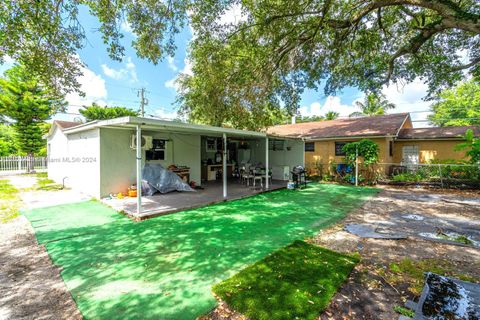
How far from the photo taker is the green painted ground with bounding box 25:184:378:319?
2.52 meters

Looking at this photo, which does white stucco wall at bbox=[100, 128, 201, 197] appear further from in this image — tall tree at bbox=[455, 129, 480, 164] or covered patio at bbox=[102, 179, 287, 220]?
tall tree at bbox=[455, 129, 480, 164]

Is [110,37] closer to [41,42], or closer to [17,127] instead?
[41,42]

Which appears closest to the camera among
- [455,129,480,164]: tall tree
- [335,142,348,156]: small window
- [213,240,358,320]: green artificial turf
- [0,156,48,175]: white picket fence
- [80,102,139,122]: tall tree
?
[213,240,358,320]: green artificial turf

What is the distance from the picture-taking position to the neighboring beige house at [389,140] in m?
12.8

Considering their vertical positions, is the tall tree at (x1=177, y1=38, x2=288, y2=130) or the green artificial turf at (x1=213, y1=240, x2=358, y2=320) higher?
the tall tree at (x1=177, y1=38, x2=288, y2=130)

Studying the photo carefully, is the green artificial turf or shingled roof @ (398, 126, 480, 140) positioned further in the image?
shingled roof @ (398, 126, 480, 140)

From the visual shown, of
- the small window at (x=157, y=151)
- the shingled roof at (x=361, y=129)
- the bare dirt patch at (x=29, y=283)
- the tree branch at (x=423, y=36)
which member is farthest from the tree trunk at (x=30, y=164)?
the tree branch at (x=423, y=36)

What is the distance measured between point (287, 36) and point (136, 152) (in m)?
6.64

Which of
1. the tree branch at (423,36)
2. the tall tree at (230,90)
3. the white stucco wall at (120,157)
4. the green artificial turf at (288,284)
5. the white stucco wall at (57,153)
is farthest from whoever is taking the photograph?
the white stucco wall at (57,153)

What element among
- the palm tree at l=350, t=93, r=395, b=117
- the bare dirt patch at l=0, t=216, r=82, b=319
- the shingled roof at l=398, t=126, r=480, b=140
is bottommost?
the bare dirt patch at l=0, t=216, r=82, b=319

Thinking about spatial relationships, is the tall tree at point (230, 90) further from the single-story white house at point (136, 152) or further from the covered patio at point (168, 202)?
the covered patio at point (168, 202)

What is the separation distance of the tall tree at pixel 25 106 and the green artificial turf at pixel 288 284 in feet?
61.2

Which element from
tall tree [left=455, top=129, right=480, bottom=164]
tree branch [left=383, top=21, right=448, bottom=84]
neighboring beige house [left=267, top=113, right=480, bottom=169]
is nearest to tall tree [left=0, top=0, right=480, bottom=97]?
tree branch [left=383, top=21, right=448, bottom=84]

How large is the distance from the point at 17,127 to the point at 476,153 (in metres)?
27.8
